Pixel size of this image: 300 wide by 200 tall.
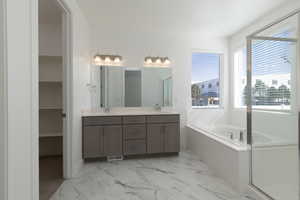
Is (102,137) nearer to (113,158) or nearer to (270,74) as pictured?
(113,158)

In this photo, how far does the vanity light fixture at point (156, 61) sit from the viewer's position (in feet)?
11.3

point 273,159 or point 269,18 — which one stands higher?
point 269,18

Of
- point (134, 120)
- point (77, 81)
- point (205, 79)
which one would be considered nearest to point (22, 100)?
point (77, 81)

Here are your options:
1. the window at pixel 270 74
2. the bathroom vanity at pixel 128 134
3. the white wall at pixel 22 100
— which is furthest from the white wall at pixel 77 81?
the window at pixel 270 74

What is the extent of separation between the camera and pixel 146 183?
2.13 m

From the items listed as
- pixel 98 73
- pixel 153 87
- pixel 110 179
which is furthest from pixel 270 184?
pixel 98 73

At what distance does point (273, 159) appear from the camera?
204 centimetres

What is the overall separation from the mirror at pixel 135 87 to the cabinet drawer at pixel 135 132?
1.98 feet

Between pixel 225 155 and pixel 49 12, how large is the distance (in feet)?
10.7

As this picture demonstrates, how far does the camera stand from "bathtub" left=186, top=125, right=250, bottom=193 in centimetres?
198

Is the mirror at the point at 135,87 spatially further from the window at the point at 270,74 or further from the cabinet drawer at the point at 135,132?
the window at the point at 270,74

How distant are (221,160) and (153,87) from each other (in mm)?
1844

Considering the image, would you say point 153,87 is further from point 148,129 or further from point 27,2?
point 27,2

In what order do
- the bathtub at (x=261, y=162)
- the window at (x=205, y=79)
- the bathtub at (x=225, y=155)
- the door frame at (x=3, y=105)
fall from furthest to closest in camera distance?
1. the window at (x=205, y=79)
2. the bathtub at (x=225, y=155)
3. the bathtub at (x=261, y=162)
4. the door frame at (x=3, y=105)
